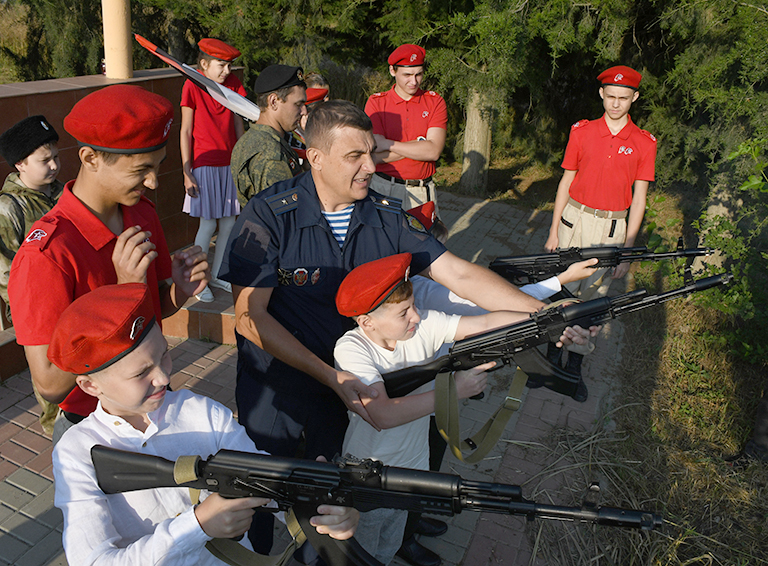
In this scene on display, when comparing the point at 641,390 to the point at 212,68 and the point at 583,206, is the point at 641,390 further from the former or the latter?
the point at 212,68

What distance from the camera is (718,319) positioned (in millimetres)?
6238

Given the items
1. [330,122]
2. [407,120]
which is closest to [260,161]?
[330,122]

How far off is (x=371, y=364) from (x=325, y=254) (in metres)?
0.59

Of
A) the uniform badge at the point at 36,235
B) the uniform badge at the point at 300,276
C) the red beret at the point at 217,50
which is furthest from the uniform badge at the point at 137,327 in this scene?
the red beret at the point at 217,50

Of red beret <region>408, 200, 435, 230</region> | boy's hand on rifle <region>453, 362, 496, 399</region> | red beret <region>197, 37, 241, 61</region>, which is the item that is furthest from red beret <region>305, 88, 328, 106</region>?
boy's hand on rifle <region>453, 362, 496, 399</region>

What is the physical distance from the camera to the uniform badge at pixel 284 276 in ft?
8.74

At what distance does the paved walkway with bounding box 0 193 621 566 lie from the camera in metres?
3.32

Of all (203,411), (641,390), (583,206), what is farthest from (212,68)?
(641,390)

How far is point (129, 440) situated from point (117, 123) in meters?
1.13

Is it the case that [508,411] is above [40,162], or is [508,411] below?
below

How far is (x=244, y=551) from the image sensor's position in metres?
2.01

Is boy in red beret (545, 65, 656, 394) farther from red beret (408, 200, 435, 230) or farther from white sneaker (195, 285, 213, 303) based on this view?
white sneaker (195, 285, 213, 303)

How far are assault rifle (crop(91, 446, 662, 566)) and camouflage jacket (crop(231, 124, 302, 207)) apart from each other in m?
2.33

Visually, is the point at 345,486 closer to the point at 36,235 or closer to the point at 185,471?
the point at 185,471
